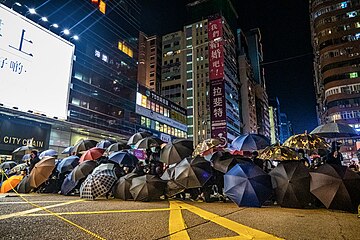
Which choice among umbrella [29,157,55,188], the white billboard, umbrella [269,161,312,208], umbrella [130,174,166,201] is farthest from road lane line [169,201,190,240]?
the white billboard

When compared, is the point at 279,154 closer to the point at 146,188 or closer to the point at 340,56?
the point at 146,188

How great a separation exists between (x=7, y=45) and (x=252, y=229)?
1920 cm

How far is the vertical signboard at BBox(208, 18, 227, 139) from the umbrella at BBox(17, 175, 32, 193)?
44.0 metres

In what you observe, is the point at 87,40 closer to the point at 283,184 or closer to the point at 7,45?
the point at 7,45

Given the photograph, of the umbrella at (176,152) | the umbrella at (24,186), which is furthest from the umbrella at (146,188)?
the umbrella at (24,186)

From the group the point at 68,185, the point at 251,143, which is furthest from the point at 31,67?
the point at 251,143

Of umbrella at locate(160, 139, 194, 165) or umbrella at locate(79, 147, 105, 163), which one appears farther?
umbrella at locate(79, 147, 105, 163)

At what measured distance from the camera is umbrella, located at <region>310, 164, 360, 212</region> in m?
5.68

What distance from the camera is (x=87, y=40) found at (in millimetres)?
31203

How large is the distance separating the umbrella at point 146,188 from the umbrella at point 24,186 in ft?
16.9

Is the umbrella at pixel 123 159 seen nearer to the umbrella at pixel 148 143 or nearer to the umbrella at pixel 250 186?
the umbrella at pixel 148 143

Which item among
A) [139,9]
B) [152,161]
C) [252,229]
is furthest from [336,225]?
[139,9]

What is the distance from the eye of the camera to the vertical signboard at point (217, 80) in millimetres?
51156

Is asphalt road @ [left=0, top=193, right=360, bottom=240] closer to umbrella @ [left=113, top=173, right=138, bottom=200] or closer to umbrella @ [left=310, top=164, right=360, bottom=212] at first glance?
umbrella @ [left=310, top=164, right=360, bottom=212]
